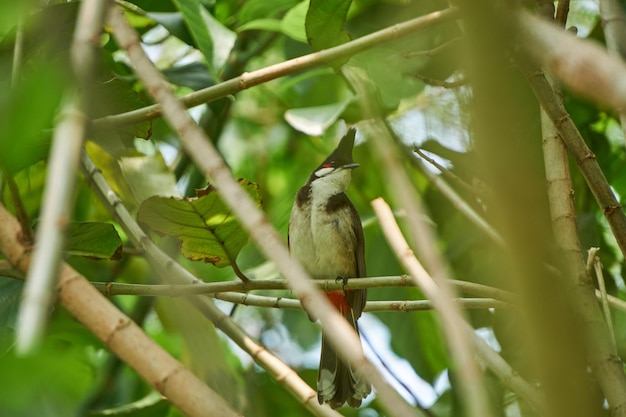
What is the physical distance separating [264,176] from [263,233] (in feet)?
9.42

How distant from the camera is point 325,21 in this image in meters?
2.14

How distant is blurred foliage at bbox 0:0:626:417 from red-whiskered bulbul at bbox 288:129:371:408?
0.27ft

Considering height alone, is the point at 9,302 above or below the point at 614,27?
below

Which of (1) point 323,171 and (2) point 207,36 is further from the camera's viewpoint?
(1) point 323,171

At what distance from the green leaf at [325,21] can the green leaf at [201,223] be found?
445 millimetres

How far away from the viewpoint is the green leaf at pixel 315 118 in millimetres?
2576

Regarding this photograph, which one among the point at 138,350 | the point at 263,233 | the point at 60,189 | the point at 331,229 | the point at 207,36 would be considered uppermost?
the point at 60,189

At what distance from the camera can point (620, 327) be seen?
2.22 m

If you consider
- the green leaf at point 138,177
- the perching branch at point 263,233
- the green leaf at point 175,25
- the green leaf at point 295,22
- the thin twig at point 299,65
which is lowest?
the green leaf at point 138,177

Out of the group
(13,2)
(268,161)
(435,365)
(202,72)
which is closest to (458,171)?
(435,365)

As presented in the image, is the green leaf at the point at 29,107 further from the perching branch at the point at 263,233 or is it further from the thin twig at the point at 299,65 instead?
the thin twig at the point at 299,65

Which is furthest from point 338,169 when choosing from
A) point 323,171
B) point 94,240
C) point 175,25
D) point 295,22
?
point 94,240

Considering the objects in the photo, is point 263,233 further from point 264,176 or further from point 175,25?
point 264,176

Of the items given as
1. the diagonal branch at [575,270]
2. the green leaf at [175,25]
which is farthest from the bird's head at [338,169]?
the diagonal branch at [575,270]
